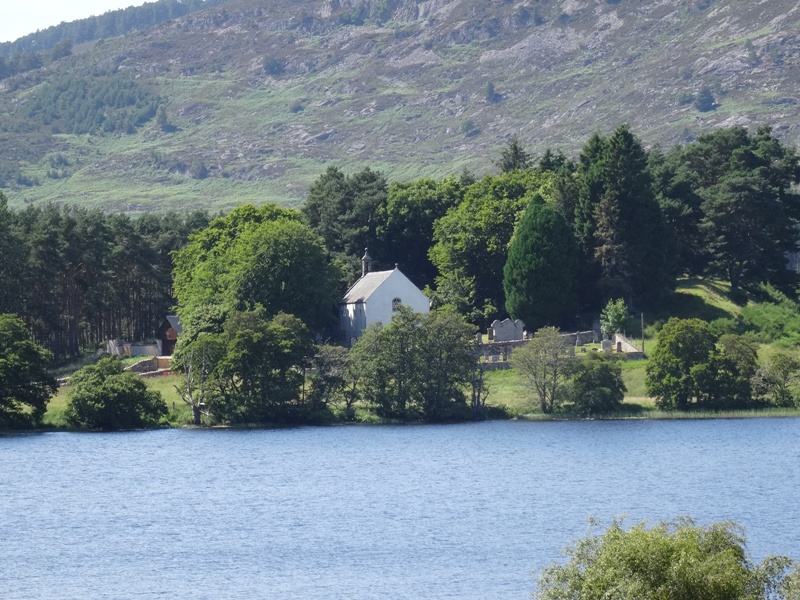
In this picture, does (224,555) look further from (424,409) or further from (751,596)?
(424,409)

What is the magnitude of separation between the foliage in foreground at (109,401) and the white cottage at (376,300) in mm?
25604

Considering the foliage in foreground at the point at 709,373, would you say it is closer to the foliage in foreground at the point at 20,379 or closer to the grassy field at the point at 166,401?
the grassy field at the point at 166,401

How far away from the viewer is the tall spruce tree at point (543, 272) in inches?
4117

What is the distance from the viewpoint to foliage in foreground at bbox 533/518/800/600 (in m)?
26.8

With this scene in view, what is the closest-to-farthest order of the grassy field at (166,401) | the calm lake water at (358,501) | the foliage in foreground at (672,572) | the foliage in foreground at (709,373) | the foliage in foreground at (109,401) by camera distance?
the foliage in foreground at (672,572) → the calm lake water at (358,501) → the foliage in foreground at (709,373) → the foliage in foreground at (109,401) → the grassy field at (166,401)

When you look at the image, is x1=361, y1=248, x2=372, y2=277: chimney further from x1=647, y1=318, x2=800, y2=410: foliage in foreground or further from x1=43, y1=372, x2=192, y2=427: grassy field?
x1=647, y1=318, x2=800, y2=410: foliage in foreground

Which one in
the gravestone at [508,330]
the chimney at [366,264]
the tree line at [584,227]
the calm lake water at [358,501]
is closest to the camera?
the calm lake water at [358,501]

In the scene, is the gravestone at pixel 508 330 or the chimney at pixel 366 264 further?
the chimney at pixel 366 264

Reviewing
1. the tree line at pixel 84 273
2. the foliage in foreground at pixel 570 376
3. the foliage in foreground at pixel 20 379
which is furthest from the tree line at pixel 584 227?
the foliage in foreground at pixel 20 379

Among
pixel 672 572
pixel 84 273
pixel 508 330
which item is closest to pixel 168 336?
pixel 84 273

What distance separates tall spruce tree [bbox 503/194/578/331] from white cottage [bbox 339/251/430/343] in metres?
8.47

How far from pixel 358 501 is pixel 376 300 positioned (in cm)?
5141

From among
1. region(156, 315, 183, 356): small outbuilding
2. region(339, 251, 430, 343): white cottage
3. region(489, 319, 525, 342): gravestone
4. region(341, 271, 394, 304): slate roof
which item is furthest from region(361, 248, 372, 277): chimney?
region(489, 319, 525, 342): gravestone

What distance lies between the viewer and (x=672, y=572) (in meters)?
26.8
